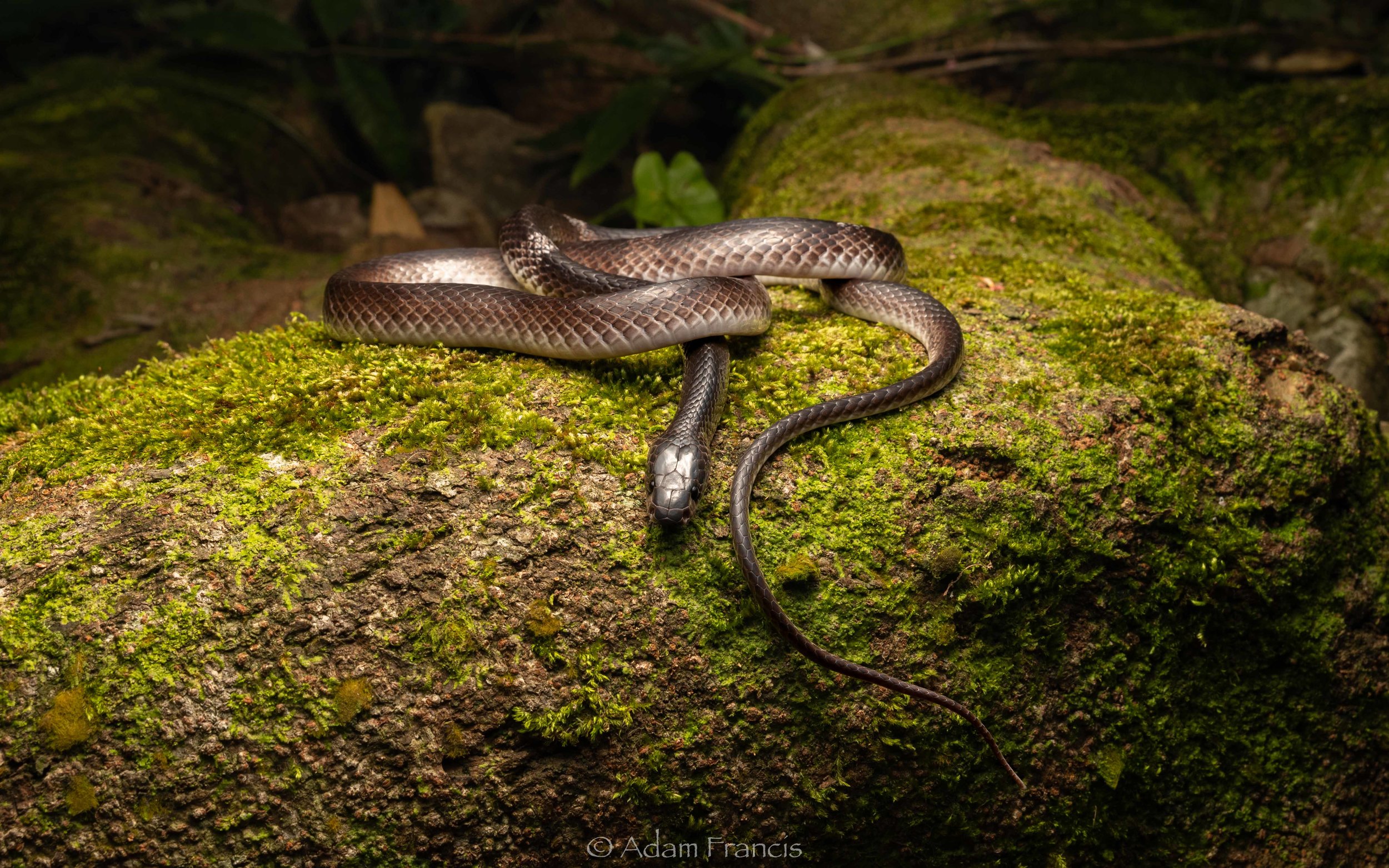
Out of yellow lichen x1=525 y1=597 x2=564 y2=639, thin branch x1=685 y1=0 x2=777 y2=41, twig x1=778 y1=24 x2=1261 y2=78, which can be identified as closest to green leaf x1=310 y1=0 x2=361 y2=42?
thin branch x1=685 y1=0 x2=777 y2=41

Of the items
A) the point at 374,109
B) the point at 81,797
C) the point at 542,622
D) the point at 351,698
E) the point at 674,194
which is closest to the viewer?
the point at 81,797

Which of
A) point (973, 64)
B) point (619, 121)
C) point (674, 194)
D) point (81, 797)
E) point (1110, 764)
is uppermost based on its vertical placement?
point (973, 64)

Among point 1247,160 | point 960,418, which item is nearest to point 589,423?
point 960,418

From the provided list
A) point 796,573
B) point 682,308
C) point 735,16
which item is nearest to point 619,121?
point 735,16

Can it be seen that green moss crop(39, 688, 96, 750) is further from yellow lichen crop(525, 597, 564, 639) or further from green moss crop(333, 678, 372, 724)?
yellow lichen crop(525, 597, 564, 639)

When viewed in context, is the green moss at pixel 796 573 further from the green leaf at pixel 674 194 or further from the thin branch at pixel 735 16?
the thin branch at pixel 735 16

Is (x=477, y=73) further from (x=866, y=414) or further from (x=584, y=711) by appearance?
(x=584, y=711)

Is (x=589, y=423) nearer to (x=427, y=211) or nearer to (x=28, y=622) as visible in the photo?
(x=28, y=622)
